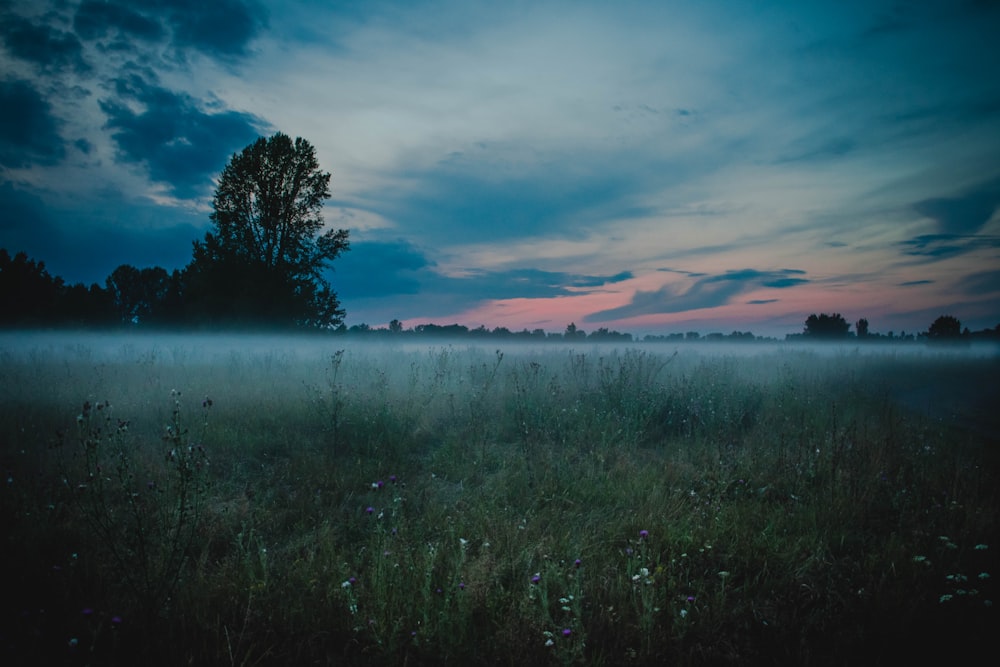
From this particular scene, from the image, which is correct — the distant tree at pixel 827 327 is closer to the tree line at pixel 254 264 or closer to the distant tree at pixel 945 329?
the distant tree at pixel 945 329

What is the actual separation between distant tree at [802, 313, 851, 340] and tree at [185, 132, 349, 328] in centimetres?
4039

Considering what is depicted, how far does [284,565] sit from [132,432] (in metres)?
4.62

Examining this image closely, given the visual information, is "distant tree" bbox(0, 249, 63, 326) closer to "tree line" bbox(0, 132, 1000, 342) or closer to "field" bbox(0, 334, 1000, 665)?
"tree line" bbox(0, 132, 1000, 342)

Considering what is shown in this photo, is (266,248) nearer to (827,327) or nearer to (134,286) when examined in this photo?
(134,286)

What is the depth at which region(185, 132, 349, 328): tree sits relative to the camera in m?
19.3

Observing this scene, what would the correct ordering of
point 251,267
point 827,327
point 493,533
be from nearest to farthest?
point 493,533 < point 251,267 < point 827,327

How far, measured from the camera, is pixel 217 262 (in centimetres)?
1938

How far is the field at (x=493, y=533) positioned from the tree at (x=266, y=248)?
39.9ft

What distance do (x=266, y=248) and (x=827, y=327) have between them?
44992 millimetres

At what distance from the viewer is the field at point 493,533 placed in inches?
101

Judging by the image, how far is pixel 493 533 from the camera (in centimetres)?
364

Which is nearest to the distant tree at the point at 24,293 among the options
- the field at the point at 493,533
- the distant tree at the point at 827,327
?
the field at the point at 493,533

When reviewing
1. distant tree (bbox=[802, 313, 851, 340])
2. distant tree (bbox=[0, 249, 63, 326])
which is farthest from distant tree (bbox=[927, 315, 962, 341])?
distant tree (bbox=[0, 249, 63, 326])

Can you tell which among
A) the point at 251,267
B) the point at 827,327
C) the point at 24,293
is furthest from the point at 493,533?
the point at 827,327
